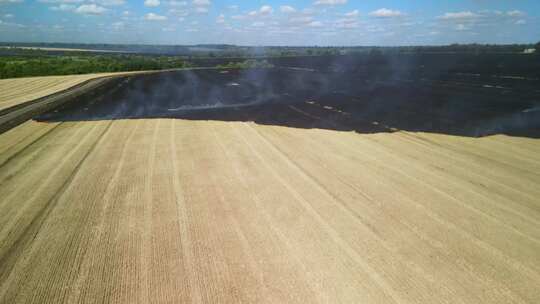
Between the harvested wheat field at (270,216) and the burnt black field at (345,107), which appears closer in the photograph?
the harvested wheat field at (270,216)

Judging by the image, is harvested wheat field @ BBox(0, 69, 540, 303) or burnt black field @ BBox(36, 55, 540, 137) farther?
burnt black field @ BBox(36, 55, 540, 137)

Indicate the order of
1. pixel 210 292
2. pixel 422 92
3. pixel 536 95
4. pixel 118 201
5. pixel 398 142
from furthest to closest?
pixel 422 92
pixel 536 95
pixel 398 142
pixel 118 201
pixel 210 292

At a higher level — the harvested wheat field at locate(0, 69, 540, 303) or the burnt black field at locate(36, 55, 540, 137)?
the burnt black field at locate(36, 55, 540, 137)

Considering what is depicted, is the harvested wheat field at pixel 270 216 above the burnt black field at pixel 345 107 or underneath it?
underneath

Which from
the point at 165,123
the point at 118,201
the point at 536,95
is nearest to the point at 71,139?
the point at 165,123

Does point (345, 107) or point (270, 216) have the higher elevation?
point (345, 107)

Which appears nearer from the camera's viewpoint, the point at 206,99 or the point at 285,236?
the point at 285,236

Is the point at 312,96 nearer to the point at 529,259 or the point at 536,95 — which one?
the point at 536,95

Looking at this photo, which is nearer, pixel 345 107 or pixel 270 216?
pixel 270 216
